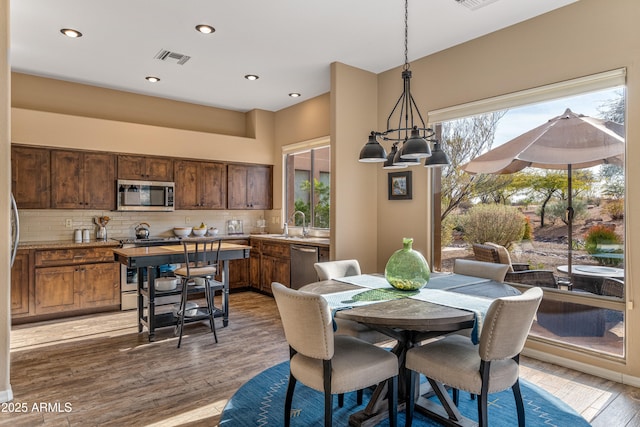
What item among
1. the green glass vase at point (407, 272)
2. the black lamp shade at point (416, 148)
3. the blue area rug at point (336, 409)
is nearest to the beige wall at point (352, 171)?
the green glass vase at point (407, 272)

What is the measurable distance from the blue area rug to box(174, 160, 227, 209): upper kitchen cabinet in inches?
148

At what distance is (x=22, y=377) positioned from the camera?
312cm

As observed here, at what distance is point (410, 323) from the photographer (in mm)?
2047

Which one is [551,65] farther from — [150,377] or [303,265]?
→ [150,377]

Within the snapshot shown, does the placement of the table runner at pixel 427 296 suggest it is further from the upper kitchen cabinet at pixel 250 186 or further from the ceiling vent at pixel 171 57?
the upper kitchen cabinet at pixel 250 186

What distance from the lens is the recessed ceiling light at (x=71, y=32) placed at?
12.6 feet

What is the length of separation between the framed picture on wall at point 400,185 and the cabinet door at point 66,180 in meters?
4.07

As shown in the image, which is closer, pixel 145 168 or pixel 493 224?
pixel 493 224

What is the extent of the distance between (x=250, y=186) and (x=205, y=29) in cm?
321

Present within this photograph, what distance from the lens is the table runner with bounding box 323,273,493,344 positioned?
2.24 m

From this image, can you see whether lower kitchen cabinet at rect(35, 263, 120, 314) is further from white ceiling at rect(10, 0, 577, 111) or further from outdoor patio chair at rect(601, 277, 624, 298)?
outdoor patio chair at rect(601, 277, 624, 298)

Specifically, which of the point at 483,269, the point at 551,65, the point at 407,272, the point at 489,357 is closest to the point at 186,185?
the point at 407,272

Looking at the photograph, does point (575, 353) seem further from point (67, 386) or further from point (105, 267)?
point (105, 267)

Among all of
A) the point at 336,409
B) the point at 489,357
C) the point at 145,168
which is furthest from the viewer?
the point at 145,168
